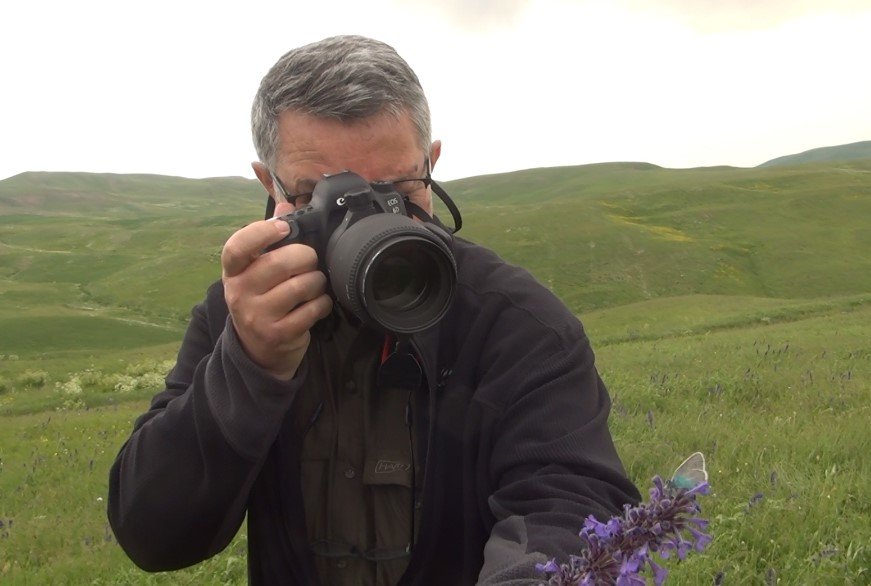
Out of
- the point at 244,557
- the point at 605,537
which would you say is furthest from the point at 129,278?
the point at 605,537

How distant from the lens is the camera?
1.68m

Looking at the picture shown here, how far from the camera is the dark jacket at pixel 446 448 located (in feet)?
5.71

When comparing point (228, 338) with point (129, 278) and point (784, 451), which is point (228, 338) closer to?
point (784, 451)

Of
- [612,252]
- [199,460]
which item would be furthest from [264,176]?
[612,252]

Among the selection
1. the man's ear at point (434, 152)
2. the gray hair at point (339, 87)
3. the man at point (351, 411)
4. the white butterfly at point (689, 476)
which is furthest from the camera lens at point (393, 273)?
the white butterfly at point (689, 476)

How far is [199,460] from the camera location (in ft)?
6.08

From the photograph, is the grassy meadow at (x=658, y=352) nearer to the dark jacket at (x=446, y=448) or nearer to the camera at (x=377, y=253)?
the dark jacket at (x=446, y=448)

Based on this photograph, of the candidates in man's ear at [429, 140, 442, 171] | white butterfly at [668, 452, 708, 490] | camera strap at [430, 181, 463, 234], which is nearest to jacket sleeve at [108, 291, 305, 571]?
camera strap at [430, 181, 463, 234]

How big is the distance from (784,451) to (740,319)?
17035 mm

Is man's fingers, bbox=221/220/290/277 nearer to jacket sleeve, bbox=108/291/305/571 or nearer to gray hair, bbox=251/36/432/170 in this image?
jacket sleeve, bbox=108/291/305/571

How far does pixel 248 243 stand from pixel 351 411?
1.92ft

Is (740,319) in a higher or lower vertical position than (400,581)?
lower

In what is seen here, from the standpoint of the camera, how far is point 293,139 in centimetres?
212

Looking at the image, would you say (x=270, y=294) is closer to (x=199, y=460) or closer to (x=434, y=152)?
(x=199, y=460)
